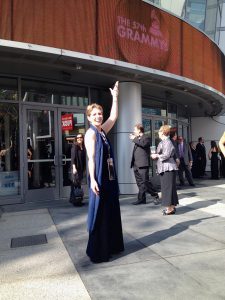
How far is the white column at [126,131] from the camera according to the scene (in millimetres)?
9933

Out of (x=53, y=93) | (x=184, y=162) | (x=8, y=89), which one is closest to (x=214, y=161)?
(x=184, y=162)

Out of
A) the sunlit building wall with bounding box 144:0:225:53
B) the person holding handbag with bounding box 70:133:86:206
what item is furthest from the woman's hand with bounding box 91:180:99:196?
the sunlit building wall with bounding box 144:0:225:53

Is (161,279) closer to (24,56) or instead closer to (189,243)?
(189,243)

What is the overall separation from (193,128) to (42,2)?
43.5 feet

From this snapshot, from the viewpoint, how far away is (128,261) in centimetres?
434

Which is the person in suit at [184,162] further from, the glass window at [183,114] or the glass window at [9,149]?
the glass window at [9,149]


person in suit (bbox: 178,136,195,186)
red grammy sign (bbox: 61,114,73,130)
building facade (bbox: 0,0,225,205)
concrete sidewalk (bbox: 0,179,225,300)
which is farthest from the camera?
person in suit (bbox: 178,136,195,186)

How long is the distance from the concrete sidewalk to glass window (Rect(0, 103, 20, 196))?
169 centimetres

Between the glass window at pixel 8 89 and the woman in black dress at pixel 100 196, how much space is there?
4999mm

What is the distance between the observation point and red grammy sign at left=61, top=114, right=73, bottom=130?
9820 mm

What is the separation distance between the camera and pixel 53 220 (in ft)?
22.6

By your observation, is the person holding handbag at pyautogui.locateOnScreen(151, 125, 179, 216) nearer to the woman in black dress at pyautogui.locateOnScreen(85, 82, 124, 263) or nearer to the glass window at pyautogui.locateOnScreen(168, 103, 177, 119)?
the woman in black dress at pyautogui.locateOnScreen(85, 82, 124, 263)

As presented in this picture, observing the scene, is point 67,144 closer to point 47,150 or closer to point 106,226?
point 47,150

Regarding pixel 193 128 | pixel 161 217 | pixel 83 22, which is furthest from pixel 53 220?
pixel 193 128
